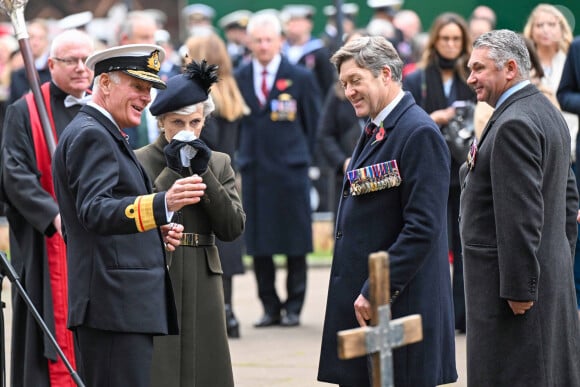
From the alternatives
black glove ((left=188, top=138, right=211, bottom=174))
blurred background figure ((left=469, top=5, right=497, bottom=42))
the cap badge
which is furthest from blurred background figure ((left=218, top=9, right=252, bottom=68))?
the cap badge

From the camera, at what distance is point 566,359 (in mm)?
5867

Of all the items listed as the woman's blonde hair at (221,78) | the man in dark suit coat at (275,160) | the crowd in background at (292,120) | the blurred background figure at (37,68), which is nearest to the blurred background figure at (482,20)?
the crowd in background at (292,120)

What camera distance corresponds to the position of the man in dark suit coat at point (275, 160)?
10375 millimetres

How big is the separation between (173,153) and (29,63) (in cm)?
175

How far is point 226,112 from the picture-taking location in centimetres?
973

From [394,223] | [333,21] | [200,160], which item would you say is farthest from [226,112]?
[333,21]

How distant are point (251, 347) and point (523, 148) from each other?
4.20 metres

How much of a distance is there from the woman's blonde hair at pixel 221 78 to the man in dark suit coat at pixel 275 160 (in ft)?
1.82

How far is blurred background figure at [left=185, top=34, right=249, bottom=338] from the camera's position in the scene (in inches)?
379

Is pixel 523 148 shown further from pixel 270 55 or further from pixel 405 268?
pixel 270 55

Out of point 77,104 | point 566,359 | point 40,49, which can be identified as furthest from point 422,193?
point 40,49

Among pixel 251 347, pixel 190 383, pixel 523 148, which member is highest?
pixel 523 148

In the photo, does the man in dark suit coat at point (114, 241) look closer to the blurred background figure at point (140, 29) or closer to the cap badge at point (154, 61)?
the cap badge at point (154, 61)

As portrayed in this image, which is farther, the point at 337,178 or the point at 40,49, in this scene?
the point at 40,49
